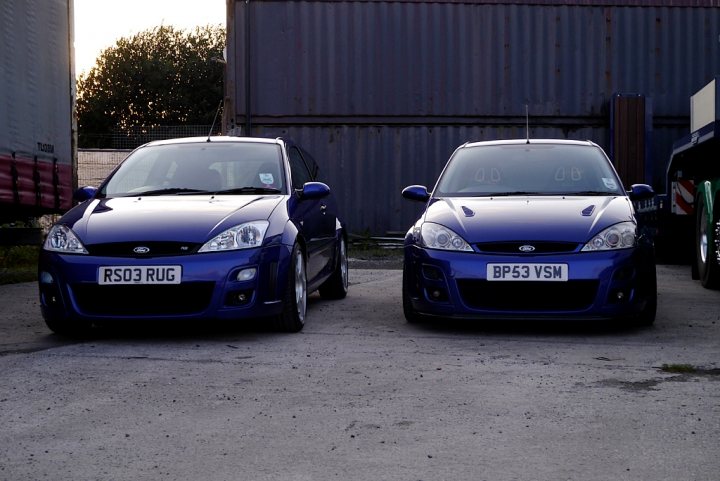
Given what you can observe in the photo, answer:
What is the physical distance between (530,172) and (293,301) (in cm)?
222

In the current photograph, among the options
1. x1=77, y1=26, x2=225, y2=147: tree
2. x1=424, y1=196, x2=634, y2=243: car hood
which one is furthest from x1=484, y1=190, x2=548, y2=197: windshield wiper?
x1=77, y1=26, x2=225, y2=147: tree

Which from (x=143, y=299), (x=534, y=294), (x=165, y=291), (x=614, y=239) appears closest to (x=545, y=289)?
(x=534, y=294)

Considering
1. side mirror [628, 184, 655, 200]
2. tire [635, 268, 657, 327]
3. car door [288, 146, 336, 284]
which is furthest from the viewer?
side mirror [628, 184, 655, 200]

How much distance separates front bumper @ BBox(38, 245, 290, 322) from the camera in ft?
21.6

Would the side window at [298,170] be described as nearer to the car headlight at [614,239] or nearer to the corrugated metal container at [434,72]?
the car headlight at [614,239]

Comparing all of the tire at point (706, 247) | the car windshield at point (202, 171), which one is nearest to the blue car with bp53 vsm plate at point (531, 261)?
the car windshield at point (202, 171)

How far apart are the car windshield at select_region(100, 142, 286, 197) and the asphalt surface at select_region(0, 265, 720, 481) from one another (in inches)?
38.6

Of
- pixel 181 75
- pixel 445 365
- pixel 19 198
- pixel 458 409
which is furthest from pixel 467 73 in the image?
pixel 181 75

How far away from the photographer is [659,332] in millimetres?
7227

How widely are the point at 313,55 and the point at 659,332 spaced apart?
1242 cm

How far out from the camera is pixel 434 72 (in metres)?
18.8

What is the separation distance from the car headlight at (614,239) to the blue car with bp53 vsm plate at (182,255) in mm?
1905

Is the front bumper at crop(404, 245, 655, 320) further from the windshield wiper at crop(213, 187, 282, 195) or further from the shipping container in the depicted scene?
the shipping container

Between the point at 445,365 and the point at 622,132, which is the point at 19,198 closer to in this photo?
the point at 445,365
